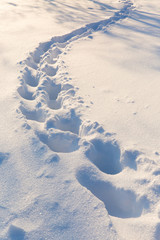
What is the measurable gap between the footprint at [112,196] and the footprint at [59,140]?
23 centimetres

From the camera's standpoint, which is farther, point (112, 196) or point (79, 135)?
point (79, 135)

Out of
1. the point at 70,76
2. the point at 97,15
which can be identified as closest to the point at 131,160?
the point at 70,76

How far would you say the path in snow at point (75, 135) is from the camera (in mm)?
1500

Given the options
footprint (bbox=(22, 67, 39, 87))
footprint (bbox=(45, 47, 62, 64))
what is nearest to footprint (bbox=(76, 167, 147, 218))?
footprint (bbox=(22, 67, 39, 87))

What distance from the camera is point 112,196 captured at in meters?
1.52

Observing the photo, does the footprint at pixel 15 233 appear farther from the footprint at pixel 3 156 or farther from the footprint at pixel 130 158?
the footprint at pixel 130 158

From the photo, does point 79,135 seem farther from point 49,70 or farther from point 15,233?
point 49,70

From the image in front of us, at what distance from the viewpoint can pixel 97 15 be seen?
432cm

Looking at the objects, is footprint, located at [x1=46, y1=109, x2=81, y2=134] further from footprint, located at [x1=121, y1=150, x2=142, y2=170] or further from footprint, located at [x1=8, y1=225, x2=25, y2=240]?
footprint, located at [x1=8, y1=225, x2=25, y2=240]

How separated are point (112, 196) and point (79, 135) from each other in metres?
0.54

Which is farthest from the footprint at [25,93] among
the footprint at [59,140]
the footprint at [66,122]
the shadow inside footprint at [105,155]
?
the shadow inside footprint at [105,155]

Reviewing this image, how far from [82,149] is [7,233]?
0.68m

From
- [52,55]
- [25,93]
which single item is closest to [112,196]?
[25,93]

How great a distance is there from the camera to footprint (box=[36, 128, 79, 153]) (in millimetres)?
1779
